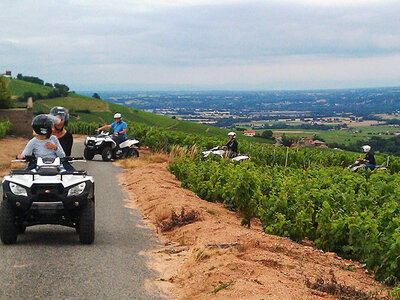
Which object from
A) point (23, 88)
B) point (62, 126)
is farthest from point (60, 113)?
point (23, 88)

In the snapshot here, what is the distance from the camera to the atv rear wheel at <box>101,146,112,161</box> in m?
23.8

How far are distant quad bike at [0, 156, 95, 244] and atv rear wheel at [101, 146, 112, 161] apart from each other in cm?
1482

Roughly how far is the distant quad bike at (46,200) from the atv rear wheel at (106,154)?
14822 millimetres

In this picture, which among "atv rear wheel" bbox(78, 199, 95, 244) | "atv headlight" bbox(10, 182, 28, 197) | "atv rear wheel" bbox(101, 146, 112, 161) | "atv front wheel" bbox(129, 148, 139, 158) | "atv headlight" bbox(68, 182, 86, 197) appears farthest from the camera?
"atv front wheel" bbox(129, 148, 139, 158)

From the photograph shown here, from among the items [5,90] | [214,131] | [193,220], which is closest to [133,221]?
[193,220]

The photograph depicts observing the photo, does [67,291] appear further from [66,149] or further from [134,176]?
[134,176]

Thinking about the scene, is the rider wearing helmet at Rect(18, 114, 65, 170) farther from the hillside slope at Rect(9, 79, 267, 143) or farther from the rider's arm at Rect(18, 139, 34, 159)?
the hillside slope at Rect(9, 79, 267, 143)

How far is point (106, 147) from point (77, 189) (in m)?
15.4

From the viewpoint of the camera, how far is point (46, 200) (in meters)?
8.55

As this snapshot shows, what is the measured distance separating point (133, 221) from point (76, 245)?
2592 millimetres

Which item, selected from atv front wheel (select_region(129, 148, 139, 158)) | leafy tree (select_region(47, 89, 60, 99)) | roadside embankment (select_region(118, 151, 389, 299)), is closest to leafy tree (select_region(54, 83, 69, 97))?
leafy tree (select_region(47, 89, 60, 99))

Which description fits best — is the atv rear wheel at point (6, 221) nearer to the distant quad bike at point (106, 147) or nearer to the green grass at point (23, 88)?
the distant quad bike at point (106, 147)

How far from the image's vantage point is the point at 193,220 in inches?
442

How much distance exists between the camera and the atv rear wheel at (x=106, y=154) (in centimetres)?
2378
